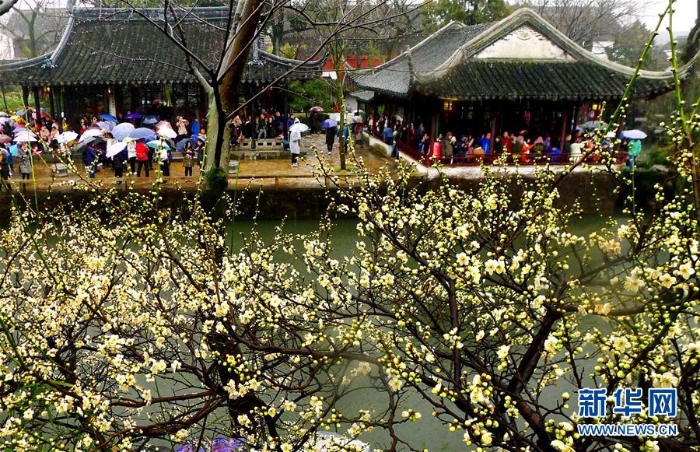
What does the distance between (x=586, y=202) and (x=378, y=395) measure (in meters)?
11.3

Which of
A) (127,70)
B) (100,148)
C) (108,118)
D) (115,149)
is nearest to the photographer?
(115,149)

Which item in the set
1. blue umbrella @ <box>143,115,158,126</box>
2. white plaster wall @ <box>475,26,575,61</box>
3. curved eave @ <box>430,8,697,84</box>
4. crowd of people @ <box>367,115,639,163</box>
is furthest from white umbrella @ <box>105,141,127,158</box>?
white plaster wall @ <box>475,26,575,61</box>

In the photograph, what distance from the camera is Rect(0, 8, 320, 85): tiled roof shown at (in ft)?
59.6

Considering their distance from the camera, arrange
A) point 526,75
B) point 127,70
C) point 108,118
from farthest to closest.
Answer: point 108,118 → point 127,70 → point 526,75

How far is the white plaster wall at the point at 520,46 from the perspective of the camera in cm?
1772

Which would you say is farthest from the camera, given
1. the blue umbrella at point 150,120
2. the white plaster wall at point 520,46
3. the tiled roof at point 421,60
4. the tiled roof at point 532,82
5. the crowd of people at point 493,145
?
the tiled roof at point 421,60

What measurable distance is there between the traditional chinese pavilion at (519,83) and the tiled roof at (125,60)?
4.93m

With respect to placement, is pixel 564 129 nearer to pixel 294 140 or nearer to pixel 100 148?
pixel 294 140

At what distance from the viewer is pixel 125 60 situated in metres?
19.3

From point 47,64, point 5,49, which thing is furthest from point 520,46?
point 5,49

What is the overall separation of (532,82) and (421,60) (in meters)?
6.80

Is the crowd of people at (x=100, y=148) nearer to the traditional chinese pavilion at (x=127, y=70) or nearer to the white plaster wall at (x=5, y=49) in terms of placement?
the traditional chinese pavilion at (x=127, y=70)

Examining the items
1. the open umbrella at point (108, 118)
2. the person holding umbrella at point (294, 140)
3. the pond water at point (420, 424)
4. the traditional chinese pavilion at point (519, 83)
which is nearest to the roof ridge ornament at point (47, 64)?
the open umbrella at point (108, 118)

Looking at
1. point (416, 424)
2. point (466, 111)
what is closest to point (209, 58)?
point (466, 111)
